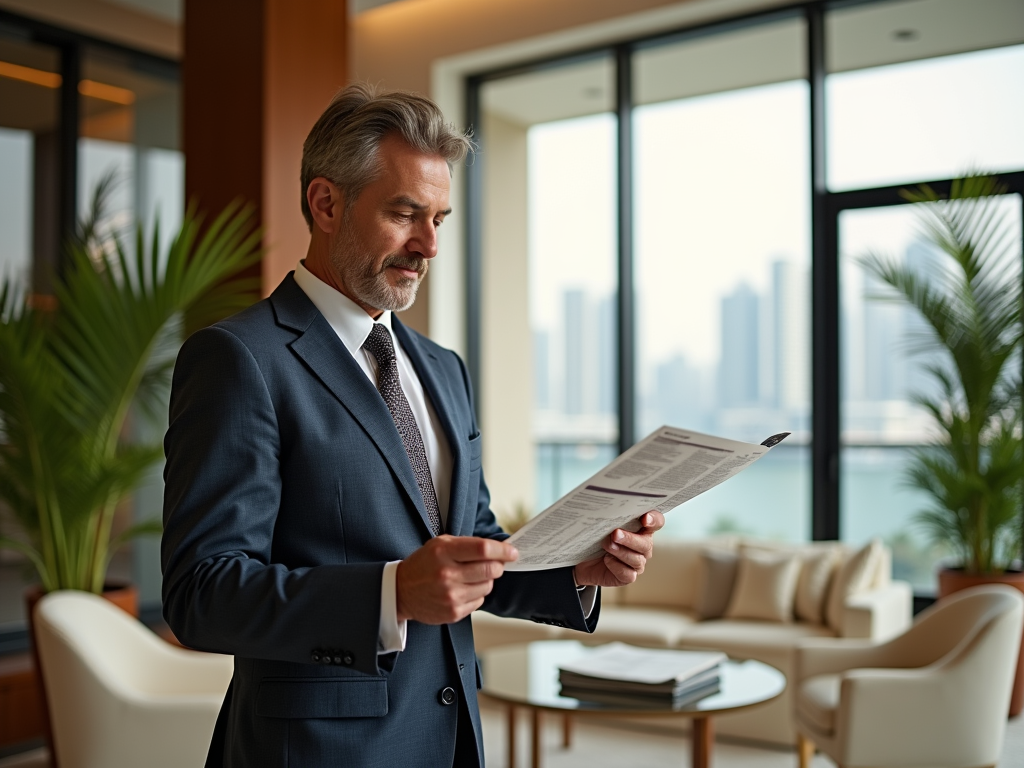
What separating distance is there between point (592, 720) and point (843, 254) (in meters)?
2.60

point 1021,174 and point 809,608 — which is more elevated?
point 1021,174

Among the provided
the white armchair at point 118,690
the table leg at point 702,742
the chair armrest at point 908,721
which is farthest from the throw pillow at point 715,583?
the white armchair at point 118,690

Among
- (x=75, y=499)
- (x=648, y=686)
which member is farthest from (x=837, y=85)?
(x=75, y=499)

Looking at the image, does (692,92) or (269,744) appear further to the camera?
(692,92)

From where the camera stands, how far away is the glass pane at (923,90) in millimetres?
4891

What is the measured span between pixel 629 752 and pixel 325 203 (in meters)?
3.31

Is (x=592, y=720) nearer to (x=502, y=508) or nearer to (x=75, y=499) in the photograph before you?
(x=502, y=508)

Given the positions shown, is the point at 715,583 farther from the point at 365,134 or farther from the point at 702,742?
the point at 365,134

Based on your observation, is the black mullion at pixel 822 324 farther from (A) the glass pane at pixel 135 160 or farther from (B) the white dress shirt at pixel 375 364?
(B) the white dress shirt at pixel 375 364

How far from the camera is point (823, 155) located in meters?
5.20

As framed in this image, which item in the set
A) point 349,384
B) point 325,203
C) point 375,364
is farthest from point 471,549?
point 325,203

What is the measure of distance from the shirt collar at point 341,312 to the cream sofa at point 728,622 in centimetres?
277

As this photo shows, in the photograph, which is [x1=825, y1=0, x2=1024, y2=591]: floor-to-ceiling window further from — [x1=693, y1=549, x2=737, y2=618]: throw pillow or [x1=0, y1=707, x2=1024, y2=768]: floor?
[x1=0, y1=707, x2=1024, y2=768]: floor

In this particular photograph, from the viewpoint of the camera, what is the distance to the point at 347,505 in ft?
4.34
